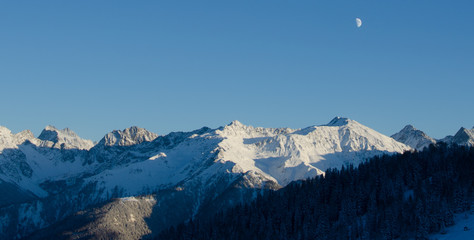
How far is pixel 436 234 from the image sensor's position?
198 meters

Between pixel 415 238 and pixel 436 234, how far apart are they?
642cm

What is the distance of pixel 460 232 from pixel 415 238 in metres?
14.5

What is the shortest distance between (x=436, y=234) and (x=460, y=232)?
28.4 feet

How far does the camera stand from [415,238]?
200 metres

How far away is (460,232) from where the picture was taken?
7505 inches
